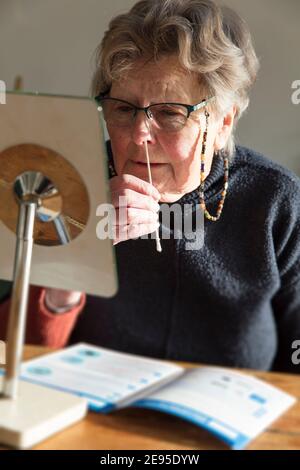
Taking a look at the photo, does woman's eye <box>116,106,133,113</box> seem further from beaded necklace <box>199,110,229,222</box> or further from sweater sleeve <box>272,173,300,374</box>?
sweater sleeve <box>272,173,300,374</box>

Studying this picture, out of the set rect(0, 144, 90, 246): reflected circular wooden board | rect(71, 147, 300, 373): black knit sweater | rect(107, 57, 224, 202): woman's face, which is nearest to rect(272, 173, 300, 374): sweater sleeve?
rect(71, 147, 300, 373): black knit sweater

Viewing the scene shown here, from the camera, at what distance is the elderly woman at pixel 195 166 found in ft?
1.84

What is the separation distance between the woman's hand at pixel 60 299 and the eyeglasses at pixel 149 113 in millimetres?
373

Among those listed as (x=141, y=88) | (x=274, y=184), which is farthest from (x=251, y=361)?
(x=141, y=88)

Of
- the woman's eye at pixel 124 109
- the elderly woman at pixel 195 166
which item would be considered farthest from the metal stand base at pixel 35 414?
the woman's eye at pixel 124 109

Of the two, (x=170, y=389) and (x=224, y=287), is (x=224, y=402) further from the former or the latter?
(x=224, y=287)

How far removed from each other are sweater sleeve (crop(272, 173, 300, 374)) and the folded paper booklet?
0.12 metres

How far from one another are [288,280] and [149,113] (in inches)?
10.7

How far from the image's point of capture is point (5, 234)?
1.81ft

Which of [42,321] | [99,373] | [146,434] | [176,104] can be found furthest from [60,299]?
[176,104]

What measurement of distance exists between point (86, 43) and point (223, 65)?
0.12 metres

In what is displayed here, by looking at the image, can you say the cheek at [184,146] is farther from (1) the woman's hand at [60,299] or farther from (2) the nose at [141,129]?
(1) the woman's hand at [60,299]

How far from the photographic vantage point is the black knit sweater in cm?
65
